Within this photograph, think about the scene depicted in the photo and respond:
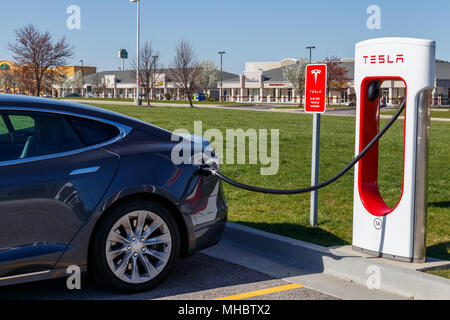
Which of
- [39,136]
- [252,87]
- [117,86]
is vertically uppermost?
[117,86]

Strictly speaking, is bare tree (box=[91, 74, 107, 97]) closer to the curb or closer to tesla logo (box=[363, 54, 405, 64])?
the curb

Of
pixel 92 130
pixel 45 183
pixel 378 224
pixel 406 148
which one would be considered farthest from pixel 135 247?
pixel 406 148

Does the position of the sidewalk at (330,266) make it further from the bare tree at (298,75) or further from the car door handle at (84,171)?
the bare tree at (298,75)

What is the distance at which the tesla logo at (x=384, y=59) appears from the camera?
521 centimetres

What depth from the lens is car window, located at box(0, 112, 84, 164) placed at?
439 cm

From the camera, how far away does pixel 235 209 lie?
7.75 metres

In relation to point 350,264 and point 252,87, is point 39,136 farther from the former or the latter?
point 252,87

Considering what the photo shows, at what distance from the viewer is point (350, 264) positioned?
513 centimetres

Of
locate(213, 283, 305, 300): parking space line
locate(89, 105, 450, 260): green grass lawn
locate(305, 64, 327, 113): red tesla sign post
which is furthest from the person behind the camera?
locate(89, 105, 450, 260): green grass lawn

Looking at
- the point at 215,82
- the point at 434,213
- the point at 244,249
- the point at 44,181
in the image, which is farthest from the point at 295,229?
the point at 215,82

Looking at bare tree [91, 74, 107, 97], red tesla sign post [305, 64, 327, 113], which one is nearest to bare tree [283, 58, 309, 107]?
bare tree [91, 74, 107, 97]

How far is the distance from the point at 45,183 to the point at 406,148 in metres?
3.19

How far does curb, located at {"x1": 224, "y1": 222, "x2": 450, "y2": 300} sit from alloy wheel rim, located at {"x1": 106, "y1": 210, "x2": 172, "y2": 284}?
1.45m
